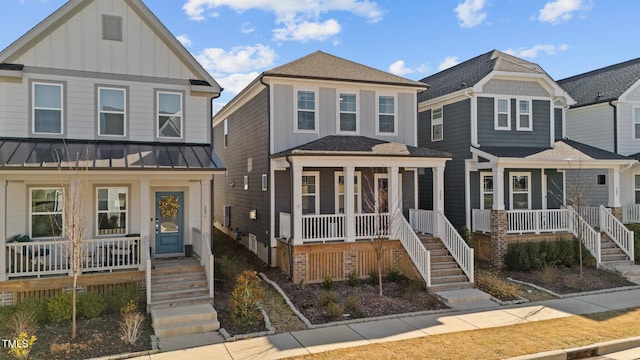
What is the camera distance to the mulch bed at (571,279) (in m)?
13.4

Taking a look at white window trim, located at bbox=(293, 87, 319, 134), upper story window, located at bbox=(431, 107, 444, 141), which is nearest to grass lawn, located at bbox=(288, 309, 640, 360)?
white window trim, located at bbox=(293, 87, 319, 134)

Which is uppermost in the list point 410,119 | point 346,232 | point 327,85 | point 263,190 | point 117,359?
point 327,85

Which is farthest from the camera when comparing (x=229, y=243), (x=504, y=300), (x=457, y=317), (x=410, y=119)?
(x=229, y=243)

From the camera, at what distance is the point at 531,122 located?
60.6 ft

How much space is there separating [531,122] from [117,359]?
17.9 metres

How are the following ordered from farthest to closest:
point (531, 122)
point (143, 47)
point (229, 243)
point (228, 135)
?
point (228, 135), point (229, 243), point (531, 122), point (143, 47)

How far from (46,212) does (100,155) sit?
2.40 meters

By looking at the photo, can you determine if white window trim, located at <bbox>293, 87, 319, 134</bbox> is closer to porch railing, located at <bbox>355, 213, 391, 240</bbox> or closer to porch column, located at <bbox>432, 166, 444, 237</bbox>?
porch railing, located at <bbox>355, 213, 391, 240</bbox>

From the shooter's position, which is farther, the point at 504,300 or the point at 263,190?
the point at 263,190

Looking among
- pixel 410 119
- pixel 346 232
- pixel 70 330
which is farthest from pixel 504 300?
pixel 70 330

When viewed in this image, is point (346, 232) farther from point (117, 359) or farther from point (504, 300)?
point (117, 359)

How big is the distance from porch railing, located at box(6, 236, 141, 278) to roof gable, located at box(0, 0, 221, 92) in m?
5.25

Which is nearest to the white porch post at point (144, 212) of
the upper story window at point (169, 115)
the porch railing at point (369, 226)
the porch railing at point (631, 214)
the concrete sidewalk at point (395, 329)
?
the upper story window at point (169, 115)

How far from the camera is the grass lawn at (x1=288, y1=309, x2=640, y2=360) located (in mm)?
8180
